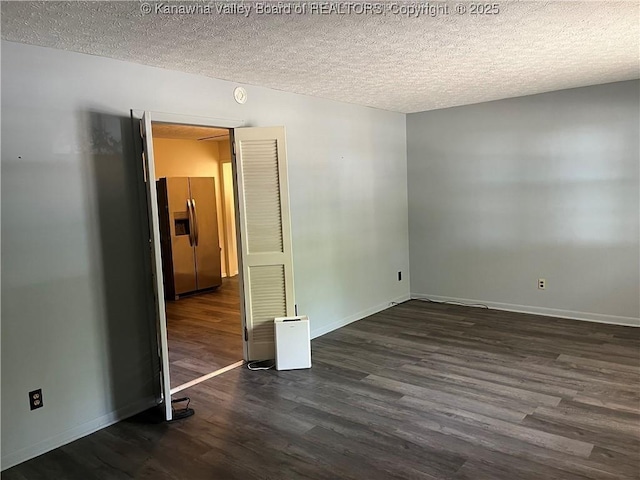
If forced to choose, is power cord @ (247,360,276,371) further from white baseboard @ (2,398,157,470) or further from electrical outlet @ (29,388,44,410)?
electrical outlet @ (29,388,44,410)

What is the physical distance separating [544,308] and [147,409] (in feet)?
13.7

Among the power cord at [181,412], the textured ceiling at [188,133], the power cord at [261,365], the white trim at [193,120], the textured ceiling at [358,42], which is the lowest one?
the power cord at [181,412]

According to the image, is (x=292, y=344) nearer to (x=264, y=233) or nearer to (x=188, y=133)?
(x=264, y=233)

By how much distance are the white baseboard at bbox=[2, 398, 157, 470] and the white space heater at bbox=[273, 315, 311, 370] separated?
1.02 metres

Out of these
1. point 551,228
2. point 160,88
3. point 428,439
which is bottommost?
point 428,439

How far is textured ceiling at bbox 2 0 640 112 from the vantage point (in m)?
2.43

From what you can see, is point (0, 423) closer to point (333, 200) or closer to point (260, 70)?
point (260, 70)

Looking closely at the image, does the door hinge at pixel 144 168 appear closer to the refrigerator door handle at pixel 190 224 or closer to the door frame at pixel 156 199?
the door frame at pixel 156 199

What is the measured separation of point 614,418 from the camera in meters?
2.84

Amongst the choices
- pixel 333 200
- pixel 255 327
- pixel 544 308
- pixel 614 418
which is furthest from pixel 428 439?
pixel 544 308

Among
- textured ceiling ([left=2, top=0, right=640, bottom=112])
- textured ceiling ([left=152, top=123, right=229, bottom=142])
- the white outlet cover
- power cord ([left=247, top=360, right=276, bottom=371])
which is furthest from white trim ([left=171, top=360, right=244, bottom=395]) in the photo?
textured ceiling ([left=152, top=123, right=229, bottom=142])

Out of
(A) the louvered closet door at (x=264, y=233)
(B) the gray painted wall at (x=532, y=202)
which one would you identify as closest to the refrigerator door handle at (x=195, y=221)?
(B) the gray painted wall at (x=532, y=202)

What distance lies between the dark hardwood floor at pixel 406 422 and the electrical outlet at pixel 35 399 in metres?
0.30

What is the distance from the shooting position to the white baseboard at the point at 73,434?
8.64ft
